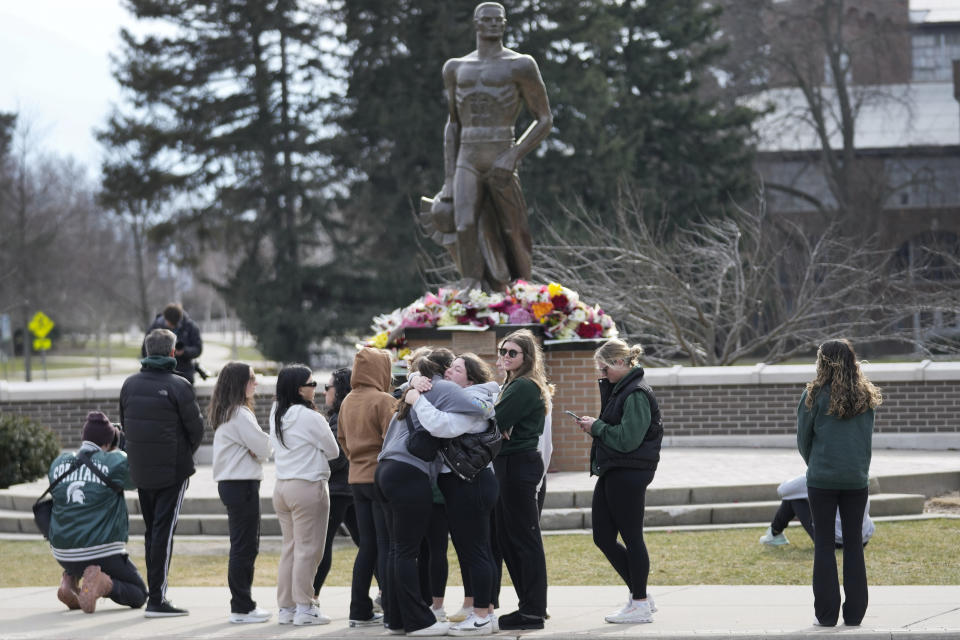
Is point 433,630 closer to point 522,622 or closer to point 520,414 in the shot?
point 522,622

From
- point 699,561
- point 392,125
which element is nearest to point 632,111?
point 392,125

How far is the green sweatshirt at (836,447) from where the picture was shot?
759cm

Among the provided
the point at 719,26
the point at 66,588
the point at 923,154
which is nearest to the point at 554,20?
the point at 719,26

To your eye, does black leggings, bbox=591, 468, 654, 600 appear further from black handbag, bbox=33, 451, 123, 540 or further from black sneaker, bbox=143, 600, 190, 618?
black handbag, bbox=33, 451, 123, 540

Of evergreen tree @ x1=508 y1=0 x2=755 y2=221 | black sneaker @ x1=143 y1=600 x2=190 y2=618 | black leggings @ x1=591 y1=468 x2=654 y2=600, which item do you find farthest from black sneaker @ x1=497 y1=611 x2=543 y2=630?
evergreen tree @ x1=508 y1=0 x2=755 y2=221

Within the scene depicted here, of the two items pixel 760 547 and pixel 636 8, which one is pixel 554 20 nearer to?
pixel 636 8

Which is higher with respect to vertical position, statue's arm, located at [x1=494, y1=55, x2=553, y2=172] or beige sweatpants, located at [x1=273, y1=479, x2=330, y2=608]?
statue's arm, located at [x1=494, y1=55, x2=553, y2=172]

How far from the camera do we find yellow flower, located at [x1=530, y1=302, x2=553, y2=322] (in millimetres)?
14094

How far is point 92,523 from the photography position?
30.3 feet

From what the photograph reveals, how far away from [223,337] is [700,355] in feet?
260

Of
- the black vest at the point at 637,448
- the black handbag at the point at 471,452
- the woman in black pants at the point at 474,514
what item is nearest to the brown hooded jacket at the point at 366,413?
the woman in black pants at the point at 474,514

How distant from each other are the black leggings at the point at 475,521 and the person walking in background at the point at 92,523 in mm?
2722

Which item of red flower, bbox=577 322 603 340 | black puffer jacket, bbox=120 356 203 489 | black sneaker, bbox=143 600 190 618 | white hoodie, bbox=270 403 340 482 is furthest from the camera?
red flower, bbox=577 322 603 340

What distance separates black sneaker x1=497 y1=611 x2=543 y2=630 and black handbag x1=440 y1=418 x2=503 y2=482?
970 mm
